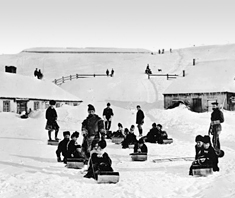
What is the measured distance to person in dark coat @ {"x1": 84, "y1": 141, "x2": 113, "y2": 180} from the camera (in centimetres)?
920

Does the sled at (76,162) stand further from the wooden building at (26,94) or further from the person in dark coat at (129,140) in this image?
the wooden building at (26,94)

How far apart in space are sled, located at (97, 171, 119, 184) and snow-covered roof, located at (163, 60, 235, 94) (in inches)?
1201

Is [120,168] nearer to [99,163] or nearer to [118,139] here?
[99,163]

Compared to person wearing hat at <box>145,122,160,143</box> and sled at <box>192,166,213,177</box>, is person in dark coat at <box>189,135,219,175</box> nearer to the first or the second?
sled at <box>192,166,213,177</box>

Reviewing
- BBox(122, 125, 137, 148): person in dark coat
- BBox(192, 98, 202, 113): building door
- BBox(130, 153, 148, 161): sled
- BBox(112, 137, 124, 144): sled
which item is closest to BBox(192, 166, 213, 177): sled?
BBox(130, 153, 148, 161): sled

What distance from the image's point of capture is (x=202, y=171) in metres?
9.64

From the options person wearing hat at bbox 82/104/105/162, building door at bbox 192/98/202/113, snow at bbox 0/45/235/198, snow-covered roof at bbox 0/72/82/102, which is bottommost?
snow at bbox 0/45/235/198

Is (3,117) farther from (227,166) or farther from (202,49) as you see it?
(202,49)

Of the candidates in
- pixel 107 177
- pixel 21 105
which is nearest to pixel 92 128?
pixel 107 177

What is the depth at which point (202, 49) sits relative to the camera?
99.3m

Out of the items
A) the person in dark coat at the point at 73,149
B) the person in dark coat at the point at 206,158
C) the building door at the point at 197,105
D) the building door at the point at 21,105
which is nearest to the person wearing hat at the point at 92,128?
the person in dark coat at the point at 73,149

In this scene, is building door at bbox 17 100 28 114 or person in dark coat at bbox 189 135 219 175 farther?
building door at bbox 17 100 28 114

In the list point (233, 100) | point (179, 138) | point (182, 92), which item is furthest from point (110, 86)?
point (179, 138)

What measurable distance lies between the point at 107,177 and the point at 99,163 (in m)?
0.66
